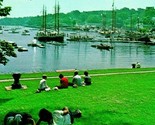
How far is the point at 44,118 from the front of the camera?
1535 centimetres

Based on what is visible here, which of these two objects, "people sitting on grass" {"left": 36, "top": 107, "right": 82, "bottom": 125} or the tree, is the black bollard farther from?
"people sitting on grass" {"left": 36, "top": 107, "right": 82, "bottom": 125}

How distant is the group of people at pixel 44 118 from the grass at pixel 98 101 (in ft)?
1.94

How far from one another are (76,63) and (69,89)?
61.5m

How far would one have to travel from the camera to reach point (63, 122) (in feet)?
51.4

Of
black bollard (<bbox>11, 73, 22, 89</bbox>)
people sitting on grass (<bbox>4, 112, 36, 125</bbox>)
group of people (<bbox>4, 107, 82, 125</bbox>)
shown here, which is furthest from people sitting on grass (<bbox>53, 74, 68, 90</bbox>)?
people sitting on grass (<bbox>4, 112, 36, 125</bbox>)

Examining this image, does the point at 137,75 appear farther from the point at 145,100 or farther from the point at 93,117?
the point at 93,117

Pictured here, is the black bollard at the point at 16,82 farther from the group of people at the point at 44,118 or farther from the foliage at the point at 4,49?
the group of people at the point at 44,118

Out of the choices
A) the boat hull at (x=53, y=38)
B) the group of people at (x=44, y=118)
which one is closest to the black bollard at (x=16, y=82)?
the group of people at (x=44, y=118)

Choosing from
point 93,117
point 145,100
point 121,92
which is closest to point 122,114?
point 93,117

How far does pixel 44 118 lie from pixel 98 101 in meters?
5.26

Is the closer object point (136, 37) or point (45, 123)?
point (45, 123)

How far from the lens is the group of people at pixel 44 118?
14453mm

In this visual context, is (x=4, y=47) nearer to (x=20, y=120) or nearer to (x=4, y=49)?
(x=4, y=49)

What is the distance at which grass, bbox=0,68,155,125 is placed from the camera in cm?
1711
